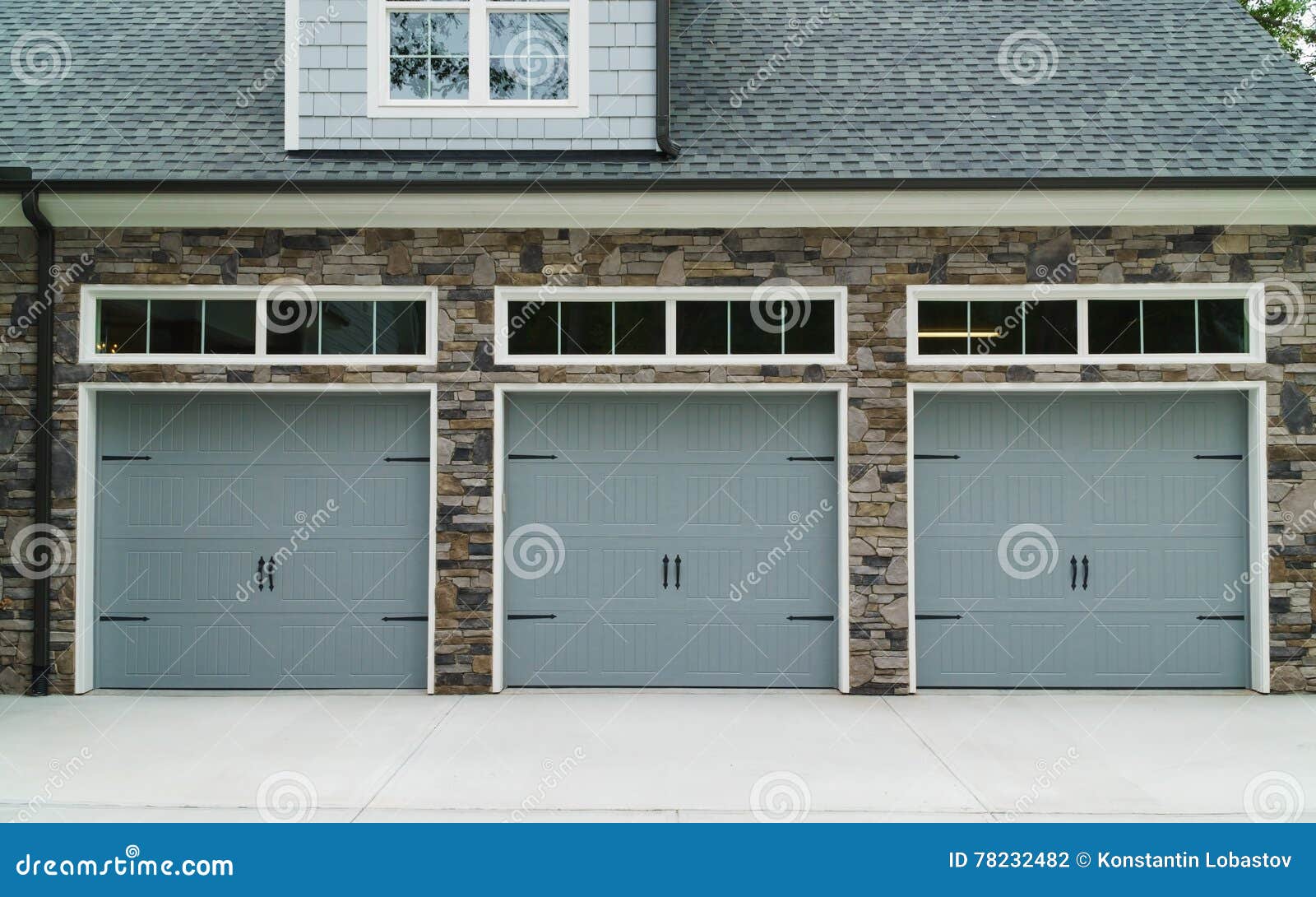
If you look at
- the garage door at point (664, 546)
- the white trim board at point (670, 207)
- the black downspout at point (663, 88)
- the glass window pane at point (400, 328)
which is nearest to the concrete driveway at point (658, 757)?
the garage door at point (664, 546)

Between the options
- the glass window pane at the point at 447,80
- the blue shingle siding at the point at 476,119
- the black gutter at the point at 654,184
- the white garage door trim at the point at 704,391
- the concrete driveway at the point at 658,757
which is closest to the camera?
the concrete driveway at the point at 658,757

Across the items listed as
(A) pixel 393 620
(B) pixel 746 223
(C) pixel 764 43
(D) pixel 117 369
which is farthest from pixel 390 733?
(C) pixel 764 43

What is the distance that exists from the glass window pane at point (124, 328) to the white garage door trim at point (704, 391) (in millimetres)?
2503

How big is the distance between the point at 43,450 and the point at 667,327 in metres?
4.31

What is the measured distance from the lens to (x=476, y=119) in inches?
277

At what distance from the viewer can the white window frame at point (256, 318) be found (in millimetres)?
6789

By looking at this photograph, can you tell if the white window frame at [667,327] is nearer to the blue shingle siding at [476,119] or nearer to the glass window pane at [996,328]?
the glass window pane at [996,328]

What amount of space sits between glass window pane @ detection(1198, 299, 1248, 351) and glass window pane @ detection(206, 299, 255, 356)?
258 inches

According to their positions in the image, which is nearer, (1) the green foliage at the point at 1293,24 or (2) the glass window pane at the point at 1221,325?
(2) the glass window pane at the point at 1221,325

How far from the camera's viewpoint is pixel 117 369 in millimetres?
6781

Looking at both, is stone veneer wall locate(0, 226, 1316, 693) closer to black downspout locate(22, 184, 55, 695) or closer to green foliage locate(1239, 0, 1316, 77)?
black downspout locate(22, 184, 55, 695)

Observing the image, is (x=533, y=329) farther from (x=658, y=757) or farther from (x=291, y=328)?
(x=658, y=757)

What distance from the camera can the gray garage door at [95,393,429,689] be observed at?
6.91 m

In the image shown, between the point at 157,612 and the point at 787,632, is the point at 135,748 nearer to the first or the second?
the point at 157,612
